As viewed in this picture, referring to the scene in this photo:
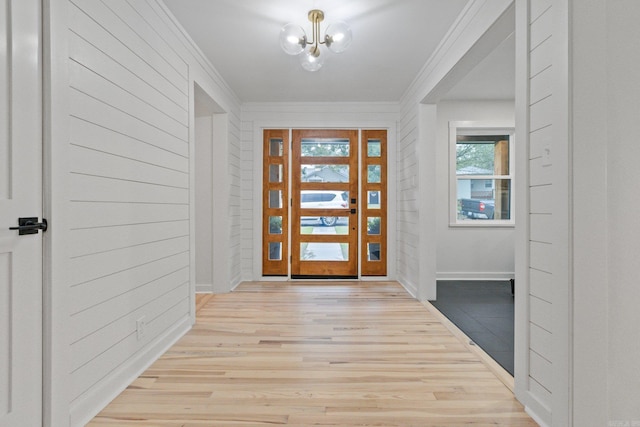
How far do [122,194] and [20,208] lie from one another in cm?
64

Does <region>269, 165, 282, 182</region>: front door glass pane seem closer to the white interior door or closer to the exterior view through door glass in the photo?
the exterior view through door glass

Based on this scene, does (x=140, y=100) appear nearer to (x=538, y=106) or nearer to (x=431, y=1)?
(x=431, y=1)

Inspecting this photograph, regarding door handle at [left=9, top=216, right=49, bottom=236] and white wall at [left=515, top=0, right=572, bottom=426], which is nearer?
door handle at [left=9, top=216, right=49, bottom=236]

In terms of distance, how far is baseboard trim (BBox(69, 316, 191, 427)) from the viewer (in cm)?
168

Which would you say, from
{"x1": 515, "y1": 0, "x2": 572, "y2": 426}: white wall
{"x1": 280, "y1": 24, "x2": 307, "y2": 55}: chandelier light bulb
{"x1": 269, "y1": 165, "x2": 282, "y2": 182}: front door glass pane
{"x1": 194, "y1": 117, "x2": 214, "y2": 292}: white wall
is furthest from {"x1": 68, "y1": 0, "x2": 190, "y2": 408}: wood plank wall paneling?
{"x1": 269, "y1": 165, "x2": 282, "y2": 182}: front door glass pane

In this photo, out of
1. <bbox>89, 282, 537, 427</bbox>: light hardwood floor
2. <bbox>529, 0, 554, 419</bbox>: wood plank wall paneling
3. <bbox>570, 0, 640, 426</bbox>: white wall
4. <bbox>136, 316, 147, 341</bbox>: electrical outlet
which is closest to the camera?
<bbox>570, 0, 640, 426</bbox>: white wall

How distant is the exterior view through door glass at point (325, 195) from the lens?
505 cm

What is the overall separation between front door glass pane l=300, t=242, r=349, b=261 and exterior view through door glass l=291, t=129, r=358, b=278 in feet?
0.05

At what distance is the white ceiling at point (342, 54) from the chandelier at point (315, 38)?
12cm

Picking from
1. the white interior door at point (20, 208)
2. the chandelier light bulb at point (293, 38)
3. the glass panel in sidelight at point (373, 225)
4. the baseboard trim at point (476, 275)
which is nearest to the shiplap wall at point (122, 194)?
the white interior door at point (20, 208)

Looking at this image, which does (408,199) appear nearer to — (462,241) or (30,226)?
(462,241)

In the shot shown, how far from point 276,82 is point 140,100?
7.09 ft

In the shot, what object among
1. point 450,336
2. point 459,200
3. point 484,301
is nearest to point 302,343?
point 450,336

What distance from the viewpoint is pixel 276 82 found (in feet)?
13.6
